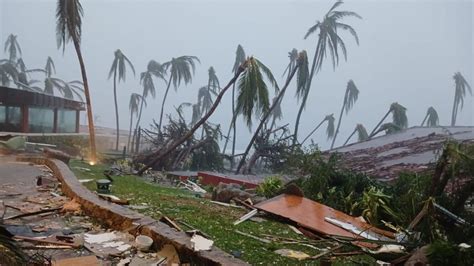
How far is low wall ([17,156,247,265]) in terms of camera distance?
10.7 feet

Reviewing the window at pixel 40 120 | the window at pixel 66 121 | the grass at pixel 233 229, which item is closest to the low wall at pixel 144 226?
the grass at pixel 233 229

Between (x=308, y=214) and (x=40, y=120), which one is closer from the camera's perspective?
(x=308, y=214)

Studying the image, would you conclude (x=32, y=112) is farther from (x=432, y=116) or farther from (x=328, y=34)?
(x=432, y=116)

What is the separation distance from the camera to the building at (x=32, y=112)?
18.5 m

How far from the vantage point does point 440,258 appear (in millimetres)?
3006

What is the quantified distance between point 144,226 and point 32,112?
63.7 ft

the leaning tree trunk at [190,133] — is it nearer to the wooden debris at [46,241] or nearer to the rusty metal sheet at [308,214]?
the rusty metal sheet at [308,214]

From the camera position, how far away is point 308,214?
20.2 ft

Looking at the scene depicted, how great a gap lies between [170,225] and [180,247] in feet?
2.90

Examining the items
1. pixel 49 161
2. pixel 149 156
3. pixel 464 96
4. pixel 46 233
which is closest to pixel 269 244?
pixel 46 233

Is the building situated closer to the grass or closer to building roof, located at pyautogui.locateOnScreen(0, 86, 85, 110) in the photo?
building roof, located at pyautogui.locateOnScreen(0, 86, 85, 110)

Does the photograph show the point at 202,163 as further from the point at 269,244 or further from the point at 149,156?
the point at 269,244

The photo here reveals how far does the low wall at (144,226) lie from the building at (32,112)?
15.1 m

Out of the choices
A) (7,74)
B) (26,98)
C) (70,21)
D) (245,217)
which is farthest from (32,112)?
(245,217)
